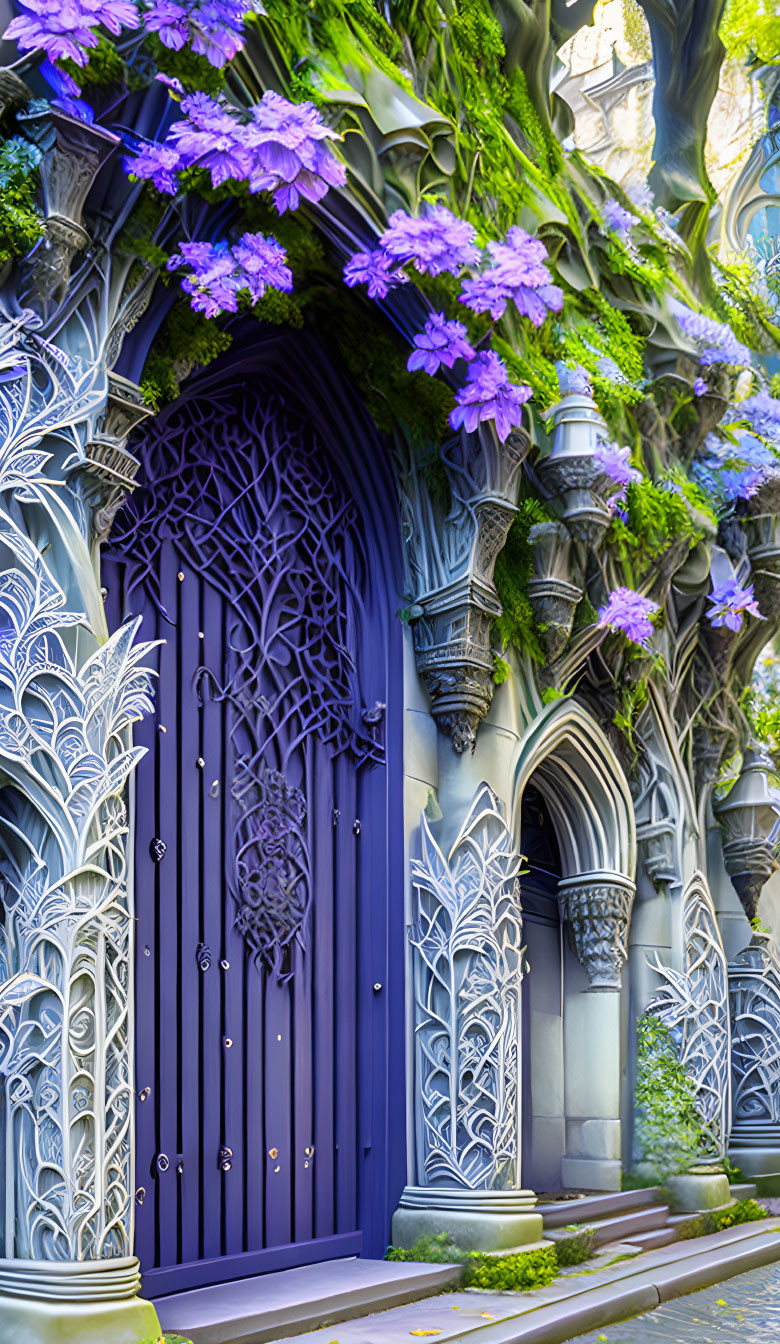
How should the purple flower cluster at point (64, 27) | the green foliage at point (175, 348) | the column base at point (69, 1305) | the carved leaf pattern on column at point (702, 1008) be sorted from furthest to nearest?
1. the carved leaf pattern on column at point (702, 1008)
2. the green foliage at point (175, 348)
3. the purple flower cluster at point (64, 27)
4. the column base at point (69, 1305)

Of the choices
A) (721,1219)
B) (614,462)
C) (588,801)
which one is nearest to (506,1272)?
(721,1219)

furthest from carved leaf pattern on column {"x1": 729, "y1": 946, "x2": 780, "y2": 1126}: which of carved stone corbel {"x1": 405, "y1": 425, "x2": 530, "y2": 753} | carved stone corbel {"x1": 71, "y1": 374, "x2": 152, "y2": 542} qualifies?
carved stone corbel {"x1": 71, "y1": 374, "x2": 152, "y2": 542}

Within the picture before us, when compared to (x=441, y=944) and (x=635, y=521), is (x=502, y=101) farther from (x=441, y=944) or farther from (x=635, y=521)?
(x=441, y=944)

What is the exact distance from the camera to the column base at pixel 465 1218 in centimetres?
741

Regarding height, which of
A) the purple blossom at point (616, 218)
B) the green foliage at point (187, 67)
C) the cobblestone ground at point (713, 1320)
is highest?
the purple blossom at point (616, 218)

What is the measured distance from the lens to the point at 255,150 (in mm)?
6051

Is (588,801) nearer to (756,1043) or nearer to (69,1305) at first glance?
(756,1043)

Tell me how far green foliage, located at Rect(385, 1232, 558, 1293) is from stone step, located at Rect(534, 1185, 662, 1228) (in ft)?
1.53

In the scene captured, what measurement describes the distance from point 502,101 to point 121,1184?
277 inches

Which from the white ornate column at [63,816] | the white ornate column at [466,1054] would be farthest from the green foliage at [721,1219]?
the white ornate column at [63,816]

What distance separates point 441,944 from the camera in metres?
7.78

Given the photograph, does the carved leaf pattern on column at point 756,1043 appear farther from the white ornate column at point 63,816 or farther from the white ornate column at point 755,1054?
the white ornate column at point 63,816

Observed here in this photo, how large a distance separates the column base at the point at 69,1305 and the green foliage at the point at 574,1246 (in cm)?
334

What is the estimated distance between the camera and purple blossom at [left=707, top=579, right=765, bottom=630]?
10.8 m
